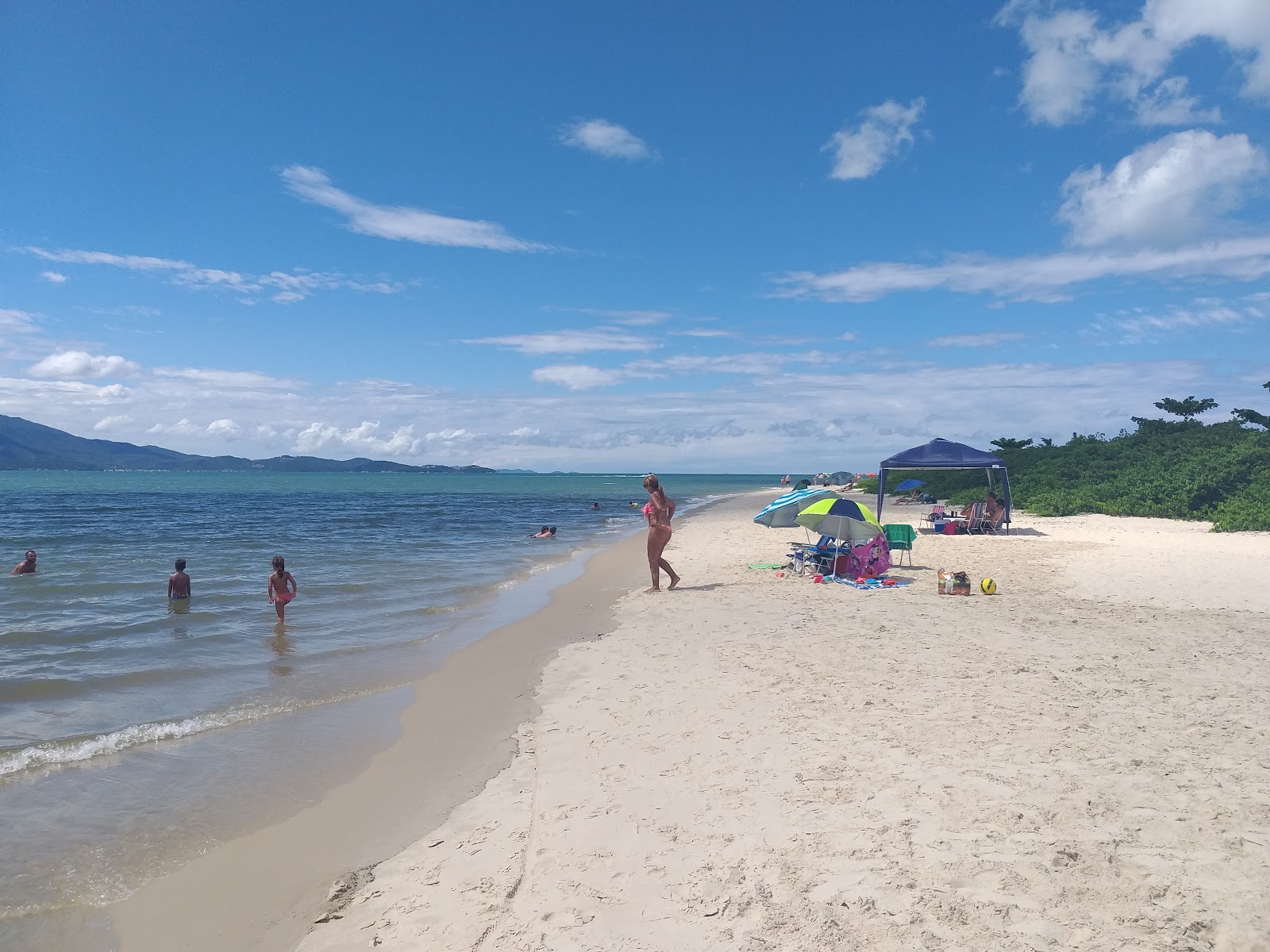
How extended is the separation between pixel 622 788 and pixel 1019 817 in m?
2.45

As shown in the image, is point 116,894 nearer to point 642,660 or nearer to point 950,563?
point 642,660

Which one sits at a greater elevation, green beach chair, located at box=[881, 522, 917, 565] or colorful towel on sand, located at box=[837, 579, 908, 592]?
green beach chair, located at box=[881, 522, 917, 565]

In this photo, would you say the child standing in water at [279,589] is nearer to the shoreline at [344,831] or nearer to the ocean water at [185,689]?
the ocean water at [185,689]

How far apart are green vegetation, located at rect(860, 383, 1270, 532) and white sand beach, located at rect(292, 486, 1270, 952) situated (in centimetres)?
1792

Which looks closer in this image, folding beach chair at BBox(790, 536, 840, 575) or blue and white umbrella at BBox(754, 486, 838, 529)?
folding beach chair at BBox(790, 536, 840, 575)

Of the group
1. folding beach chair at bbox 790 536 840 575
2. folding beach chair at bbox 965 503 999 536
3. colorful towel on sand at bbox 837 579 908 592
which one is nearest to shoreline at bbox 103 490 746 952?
colorful towel on sand at bbox 837 579 908 592

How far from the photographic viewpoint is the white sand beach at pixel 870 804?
10.8 feet

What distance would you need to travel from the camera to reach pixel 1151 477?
28562mm

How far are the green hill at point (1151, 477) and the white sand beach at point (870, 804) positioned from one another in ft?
58.8

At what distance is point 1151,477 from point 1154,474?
27 centimetres

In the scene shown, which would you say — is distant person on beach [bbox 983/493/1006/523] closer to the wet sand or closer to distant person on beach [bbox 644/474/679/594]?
distant person on beach [bbox 644/474/679/594]

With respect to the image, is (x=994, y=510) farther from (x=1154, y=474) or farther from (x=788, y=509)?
(x=1154, y=474)

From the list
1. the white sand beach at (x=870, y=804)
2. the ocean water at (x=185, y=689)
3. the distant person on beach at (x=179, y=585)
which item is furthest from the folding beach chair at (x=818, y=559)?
the distant person on beach at (x=179, y=585)

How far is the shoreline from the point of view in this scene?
12.4 feet
